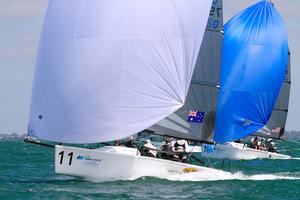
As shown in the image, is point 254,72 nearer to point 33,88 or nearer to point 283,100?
point 33,88

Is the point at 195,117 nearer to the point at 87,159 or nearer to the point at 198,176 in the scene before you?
the point at 198,176

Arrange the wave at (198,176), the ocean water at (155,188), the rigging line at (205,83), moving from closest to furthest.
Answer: the ocean water at (155,188) < the wave at (198,176) < the rigging line at (205,83)

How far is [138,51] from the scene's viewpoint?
22.1 metres

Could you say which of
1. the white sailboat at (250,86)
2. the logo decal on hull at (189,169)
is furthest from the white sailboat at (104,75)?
the white sailboat at (250,86)

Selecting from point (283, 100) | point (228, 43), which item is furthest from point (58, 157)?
point (283, 100)

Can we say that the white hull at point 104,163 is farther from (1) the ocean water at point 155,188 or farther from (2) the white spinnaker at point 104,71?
(2) the white spinnaker at point 104,71

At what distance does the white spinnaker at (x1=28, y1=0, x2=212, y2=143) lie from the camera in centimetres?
2189

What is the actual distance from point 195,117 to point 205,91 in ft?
2.72

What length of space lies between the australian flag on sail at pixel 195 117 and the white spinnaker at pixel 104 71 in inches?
99.3

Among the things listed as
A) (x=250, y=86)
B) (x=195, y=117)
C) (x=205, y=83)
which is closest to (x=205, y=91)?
(x=205, y=83)

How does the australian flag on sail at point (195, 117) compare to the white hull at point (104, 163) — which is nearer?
the white hull at point (104, 163)

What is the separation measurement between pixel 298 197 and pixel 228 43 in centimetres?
759

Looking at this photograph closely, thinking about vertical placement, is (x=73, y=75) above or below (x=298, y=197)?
above

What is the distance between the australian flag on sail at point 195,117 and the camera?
81.9 feet
